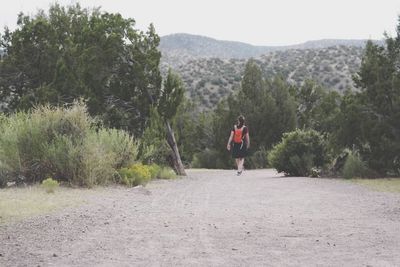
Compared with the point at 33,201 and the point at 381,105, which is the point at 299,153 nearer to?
the point at 381,105

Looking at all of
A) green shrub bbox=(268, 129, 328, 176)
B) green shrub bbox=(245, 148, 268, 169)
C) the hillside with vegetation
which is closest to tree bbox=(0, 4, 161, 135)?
green shrub bbox=(268, 129, 328, 176)

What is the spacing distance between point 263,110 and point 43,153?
26.6 meters

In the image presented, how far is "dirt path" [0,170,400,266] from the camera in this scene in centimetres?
614

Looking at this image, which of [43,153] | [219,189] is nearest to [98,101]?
[43,153]

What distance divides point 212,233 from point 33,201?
16.0ft

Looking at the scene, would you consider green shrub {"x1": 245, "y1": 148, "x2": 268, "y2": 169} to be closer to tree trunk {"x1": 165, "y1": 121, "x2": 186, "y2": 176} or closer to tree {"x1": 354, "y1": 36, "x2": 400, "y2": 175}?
tree trunk {"x1": 165, "y1": 121, "x2": 186, "y2": 176}

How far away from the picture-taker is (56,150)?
48.2ft

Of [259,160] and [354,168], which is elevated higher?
[354,168]

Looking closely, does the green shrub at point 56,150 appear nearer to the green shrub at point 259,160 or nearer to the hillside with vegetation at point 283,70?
the green shrub at point 259,160

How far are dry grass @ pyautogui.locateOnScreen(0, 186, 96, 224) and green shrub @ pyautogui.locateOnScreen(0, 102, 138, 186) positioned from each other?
102 cm

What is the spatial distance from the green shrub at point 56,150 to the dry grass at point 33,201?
1024mm

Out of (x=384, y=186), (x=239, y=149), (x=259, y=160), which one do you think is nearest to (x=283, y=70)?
(x=259, y=160)

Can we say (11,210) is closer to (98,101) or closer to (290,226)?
(290,226)

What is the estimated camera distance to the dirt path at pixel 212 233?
614cm
